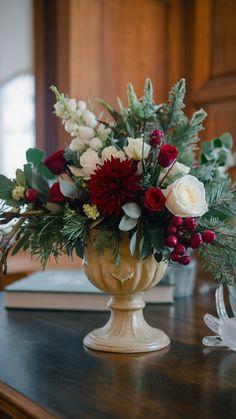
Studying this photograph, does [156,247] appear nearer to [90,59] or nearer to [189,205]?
[189,205]

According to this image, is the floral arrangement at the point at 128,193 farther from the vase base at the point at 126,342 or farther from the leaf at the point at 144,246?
the vase base at the point at 126,342

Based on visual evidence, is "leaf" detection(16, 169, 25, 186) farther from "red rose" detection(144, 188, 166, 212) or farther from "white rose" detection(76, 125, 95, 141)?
"red rose" detection(144, 188, 166, 212)

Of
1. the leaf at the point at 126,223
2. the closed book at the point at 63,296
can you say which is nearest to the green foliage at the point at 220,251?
the leaf at the point at 126,223

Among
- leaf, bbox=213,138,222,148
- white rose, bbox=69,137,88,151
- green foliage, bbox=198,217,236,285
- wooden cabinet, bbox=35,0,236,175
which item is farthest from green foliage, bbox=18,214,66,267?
wooden cabinet, bbox=35,0,236,175

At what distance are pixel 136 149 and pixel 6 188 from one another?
0.72ft

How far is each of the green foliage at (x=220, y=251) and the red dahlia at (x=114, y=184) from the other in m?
0.12

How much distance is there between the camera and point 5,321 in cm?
102

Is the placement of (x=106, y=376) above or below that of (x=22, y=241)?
below

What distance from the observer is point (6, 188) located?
0.83 meters

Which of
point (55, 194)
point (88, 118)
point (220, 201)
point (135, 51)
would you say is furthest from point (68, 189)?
point (135, 51)

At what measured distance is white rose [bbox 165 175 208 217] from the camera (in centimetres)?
71

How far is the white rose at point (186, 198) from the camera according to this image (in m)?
0.71

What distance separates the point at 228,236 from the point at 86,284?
0.45 metres

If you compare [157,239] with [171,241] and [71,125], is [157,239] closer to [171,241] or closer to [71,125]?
[171,241]
